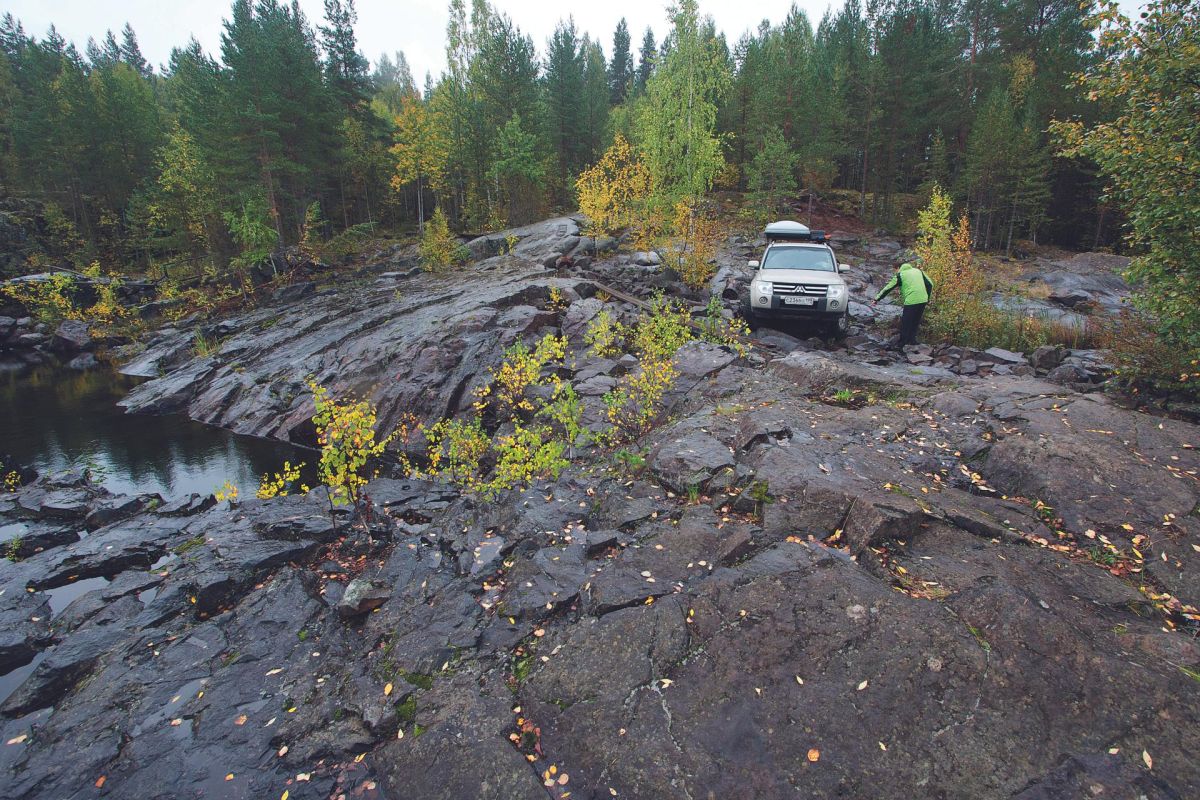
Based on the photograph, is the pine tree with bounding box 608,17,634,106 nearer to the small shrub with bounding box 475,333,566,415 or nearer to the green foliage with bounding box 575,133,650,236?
the green foliage with bounding box 575,133,650,236

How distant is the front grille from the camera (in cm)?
1274

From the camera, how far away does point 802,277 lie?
12.9 m

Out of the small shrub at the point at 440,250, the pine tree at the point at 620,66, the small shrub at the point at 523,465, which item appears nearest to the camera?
the small shrub at the point at 523,465

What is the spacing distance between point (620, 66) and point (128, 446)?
2587 inches

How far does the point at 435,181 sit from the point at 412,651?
36.8m

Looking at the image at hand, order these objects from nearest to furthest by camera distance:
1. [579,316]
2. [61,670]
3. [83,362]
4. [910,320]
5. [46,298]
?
[61,670]
[910,320]
[579,316]
[83,362]
[46,298]

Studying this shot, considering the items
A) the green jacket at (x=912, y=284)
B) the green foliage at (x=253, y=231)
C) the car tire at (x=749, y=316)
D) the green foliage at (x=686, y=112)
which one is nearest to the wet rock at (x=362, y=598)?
the car tire at (x=749, y=316)

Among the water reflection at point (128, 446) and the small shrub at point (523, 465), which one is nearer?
the small shrub at point (523, 465)

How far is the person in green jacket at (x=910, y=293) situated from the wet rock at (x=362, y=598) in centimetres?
1158

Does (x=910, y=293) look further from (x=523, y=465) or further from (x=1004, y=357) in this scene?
(x=523, y=465)

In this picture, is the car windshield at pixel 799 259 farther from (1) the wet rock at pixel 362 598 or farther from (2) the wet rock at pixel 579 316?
(1) the wet rock at pixel 362 598

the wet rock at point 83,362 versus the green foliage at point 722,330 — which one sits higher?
the green foliage at point 722,330

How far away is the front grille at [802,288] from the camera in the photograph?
12742 millimetres

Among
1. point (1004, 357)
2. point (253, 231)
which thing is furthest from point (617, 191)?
point (253, 231)
